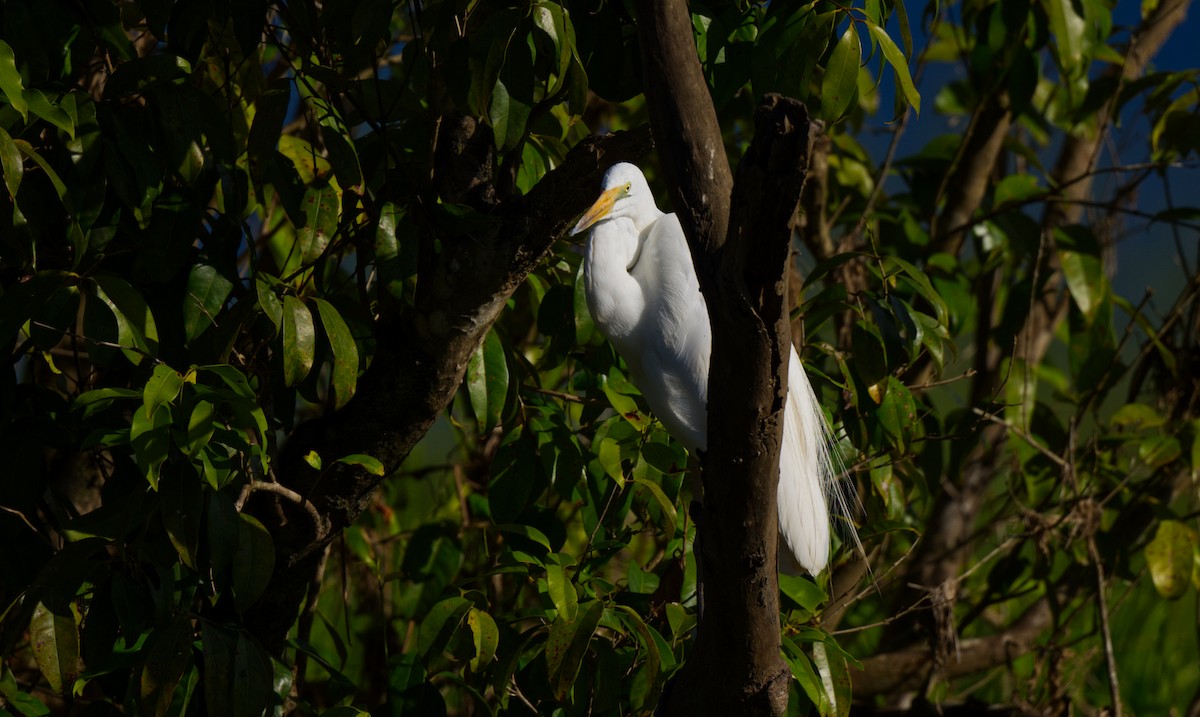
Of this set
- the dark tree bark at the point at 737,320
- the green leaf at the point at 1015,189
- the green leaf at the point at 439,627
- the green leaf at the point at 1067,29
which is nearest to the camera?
the dark tree bark at the point at 737,320

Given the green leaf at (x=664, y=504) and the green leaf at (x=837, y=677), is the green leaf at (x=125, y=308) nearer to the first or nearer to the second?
the green leaf at (x=664, y=504)

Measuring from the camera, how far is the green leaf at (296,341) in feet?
4.37

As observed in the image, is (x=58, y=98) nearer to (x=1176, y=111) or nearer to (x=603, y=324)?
(x=603, y=324)

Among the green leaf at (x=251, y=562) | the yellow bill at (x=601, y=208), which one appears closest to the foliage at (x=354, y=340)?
the green leaf at (x=251, y=562)

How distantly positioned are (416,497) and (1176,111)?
7.21 feet

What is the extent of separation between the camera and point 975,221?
2.54 m

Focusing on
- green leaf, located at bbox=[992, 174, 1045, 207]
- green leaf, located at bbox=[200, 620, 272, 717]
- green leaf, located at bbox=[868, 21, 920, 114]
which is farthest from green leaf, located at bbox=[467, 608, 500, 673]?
green leaf, located at bbox=[992, 174, 1045, 207]

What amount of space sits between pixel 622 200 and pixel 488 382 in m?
0.38

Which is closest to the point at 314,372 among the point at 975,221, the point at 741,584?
the point at 741,584

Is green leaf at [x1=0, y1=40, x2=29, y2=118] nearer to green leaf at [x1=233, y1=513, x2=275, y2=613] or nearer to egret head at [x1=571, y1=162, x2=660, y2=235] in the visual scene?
green leaf at [x1=233, y1=513, x2=275, y2=613]

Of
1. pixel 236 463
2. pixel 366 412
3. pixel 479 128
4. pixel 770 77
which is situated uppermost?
pixel 770 77

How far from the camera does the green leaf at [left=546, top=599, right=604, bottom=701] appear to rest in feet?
4.48

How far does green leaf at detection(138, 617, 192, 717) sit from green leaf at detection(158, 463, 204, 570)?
0.10 metres

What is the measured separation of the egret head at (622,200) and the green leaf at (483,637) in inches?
23.7
